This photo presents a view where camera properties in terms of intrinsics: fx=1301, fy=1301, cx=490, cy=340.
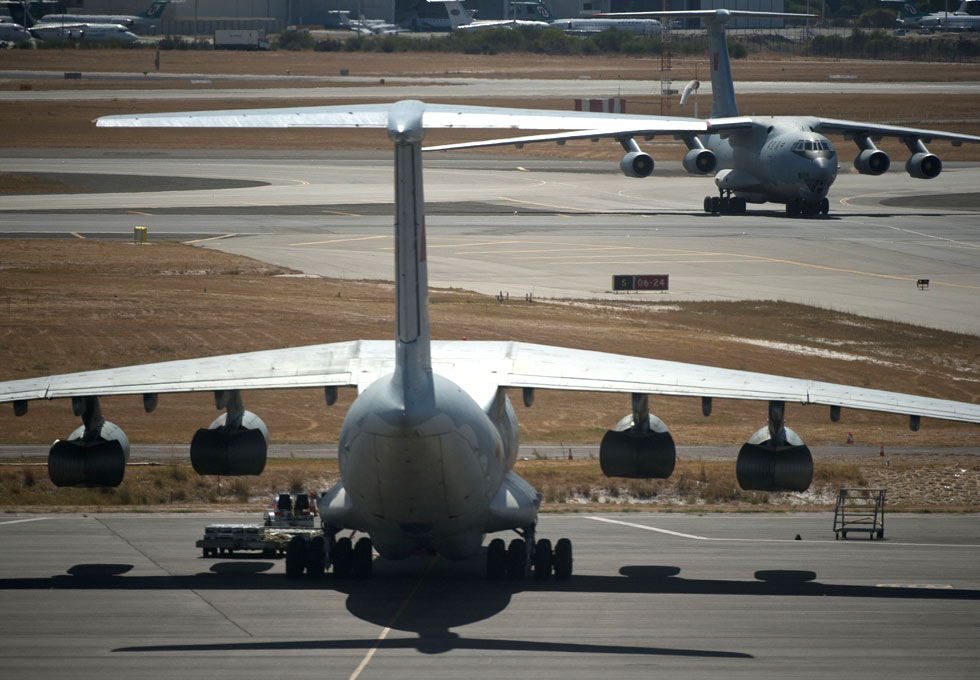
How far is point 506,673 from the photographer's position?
1770 centimetres

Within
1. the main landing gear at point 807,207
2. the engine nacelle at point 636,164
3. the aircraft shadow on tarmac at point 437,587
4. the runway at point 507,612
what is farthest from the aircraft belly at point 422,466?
the engine nacelle at point 636,164

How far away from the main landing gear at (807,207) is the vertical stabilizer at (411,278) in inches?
2566

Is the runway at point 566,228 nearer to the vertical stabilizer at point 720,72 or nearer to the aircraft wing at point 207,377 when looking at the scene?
the vertical stabilizer at point 720,72

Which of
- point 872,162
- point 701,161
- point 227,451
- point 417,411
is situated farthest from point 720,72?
point 417,411

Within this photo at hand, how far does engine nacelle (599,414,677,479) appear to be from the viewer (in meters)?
22.8

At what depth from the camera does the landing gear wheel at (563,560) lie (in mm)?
22797

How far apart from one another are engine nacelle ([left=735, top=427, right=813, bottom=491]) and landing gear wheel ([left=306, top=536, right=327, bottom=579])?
7.23 m

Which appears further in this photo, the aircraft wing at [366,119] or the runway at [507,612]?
the runway at [507,612]

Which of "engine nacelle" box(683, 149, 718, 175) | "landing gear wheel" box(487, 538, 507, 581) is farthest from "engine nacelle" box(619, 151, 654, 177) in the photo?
"landing gear wheel" box(487, 538, 507, 581)

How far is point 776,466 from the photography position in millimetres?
21562

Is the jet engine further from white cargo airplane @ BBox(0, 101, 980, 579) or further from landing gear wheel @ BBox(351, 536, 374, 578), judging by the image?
landing gear wheel @ BBox(351, 536, 374, 578)

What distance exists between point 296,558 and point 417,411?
609 centimetres

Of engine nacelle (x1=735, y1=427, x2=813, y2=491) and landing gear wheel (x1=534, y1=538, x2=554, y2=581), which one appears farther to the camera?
landing gear wheel (x1=534, y1=538, x2=554, y2=581)

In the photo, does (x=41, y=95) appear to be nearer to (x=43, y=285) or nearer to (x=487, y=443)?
(x=43, y=285)
